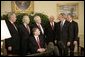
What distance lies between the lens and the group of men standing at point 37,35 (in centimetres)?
467

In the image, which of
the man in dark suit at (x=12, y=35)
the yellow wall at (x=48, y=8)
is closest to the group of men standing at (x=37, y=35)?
the man in dark suit at (x=12, y=35)

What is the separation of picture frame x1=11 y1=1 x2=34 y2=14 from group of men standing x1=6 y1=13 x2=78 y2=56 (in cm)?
251

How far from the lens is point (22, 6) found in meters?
8.39

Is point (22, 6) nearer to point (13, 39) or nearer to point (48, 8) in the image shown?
point (48, 8)

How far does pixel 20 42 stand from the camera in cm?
510

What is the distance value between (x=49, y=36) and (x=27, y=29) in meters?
0.85

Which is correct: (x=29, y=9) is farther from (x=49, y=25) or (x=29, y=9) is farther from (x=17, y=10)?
(x=49, y=25)

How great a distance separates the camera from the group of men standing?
4.67m

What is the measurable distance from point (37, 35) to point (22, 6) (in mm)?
3774

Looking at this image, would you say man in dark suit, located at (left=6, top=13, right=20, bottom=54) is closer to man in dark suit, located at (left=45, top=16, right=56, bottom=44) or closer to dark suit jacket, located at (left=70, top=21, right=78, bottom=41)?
man in dark suit, located at (left=45, top=16, right=56, bottom=44)

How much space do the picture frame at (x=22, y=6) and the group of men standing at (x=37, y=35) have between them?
8.24ft

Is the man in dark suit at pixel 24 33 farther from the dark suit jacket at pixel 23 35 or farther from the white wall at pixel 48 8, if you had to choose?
the white wall at pixel 48 8

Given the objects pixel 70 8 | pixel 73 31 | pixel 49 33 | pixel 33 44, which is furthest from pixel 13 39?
pixel 70 8

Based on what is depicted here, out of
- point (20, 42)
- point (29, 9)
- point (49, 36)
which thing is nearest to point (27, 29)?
point (20, 42)
